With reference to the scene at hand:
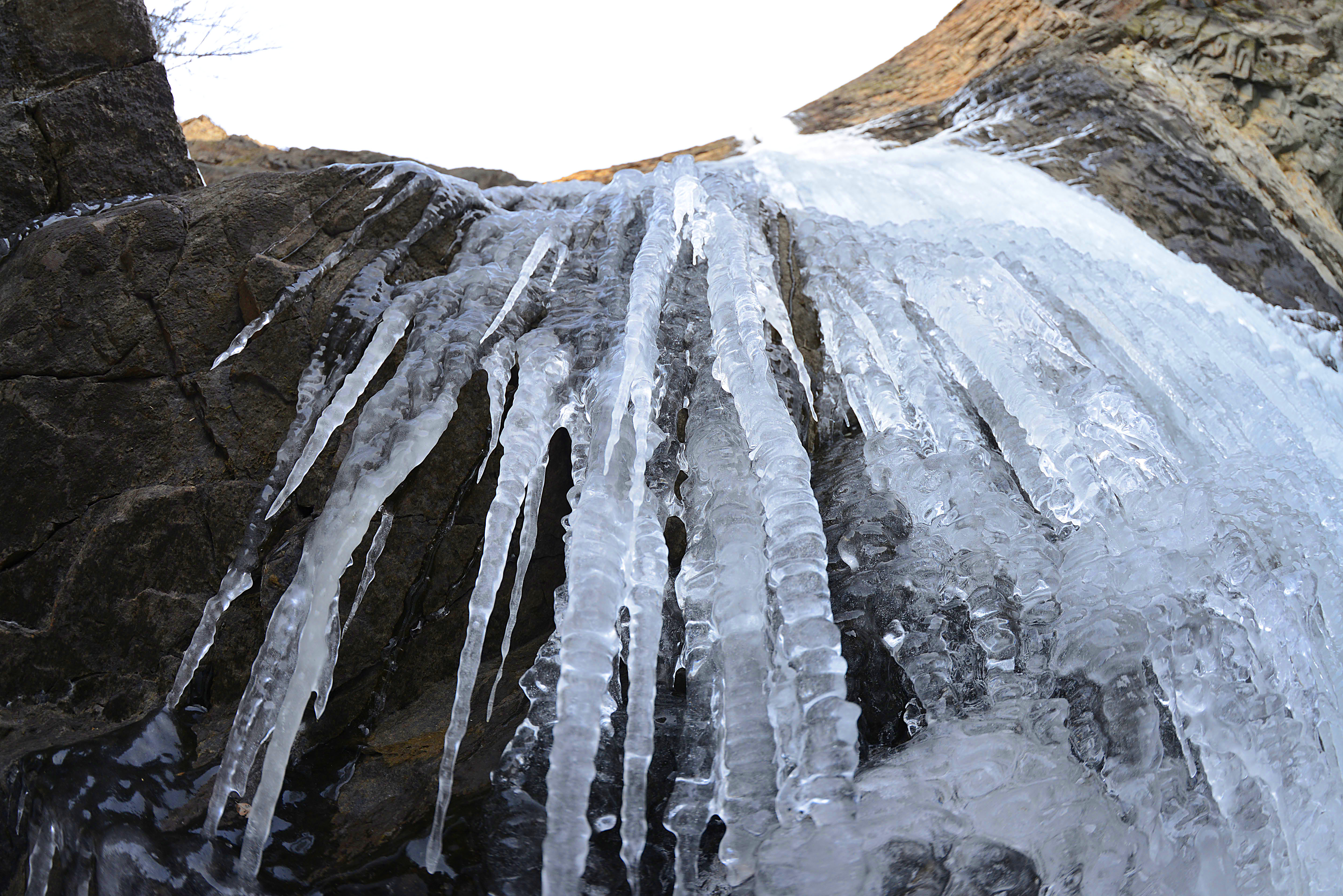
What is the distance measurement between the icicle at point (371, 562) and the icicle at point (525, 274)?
62 cm

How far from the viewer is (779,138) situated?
6094 mm

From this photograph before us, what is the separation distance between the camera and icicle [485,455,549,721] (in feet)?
6.25

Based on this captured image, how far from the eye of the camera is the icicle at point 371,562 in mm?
2059

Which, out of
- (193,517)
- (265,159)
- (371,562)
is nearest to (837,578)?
(371,562)

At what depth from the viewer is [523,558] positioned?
2.00m

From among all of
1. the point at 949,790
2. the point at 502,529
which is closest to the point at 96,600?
the point at 502,529

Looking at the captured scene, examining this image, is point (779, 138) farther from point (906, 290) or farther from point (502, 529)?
point (502, 529)

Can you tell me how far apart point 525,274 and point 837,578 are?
140cm

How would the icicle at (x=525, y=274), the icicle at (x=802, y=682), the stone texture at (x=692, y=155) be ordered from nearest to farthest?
the icicle at (x=802, y=682) < the icicle at (x=525, y=274) < the stone texture at (x=692, y=155)

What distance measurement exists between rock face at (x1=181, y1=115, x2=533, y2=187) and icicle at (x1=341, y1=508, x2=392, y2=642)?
2.23 metres

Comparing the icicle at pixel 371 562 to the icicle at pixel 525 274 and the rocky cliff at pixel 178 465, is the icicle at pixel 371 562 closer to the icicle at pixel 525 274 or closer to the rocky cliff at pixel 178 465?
the rocky cliff at pixel 178 465

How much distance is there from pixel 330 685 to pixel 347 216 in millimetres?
1571

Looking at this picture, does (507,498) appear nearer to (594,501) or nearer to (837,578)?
(594,501)

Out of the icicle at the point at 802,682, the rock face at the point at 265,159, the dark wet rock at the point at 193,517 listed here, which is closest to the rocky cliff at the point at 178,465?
the dark wet rock at the point at 193,517
